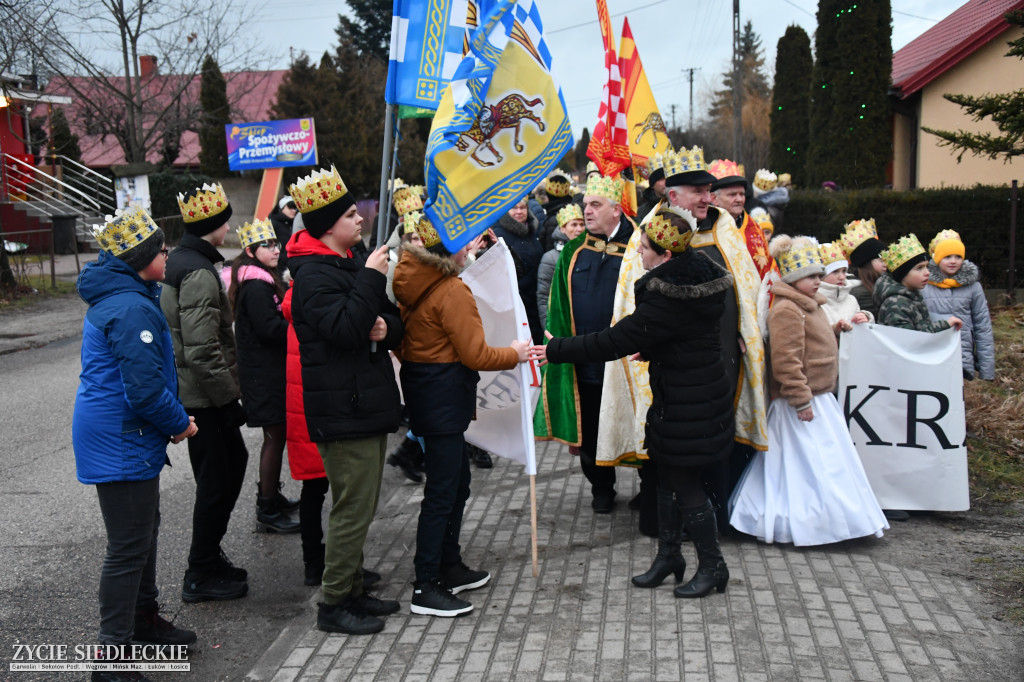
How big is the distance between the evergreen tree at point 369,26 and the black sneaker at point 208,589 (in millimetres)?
42467

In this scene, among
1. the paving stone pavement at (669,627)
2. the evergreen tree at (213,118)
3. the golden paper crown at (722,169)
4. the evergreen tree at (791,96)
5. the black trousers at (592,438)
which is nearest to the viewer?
the paving stone pavement at (669,627)

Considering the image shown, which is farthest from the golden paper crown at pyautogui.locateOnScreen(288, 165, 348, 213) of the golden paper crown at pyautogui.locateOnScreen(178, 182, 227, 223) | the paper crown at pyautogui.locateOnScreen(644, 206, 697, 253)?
Answer: the paper crown at pyautogui.locateOnScreen(644, 206, 697, 253)

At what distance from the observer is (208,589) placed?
4.95 m

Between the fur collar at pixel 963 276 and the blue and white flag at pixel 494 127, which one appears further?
the fur collar at pixel 963 276

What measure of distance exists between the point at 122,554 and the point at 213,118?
31996 mm

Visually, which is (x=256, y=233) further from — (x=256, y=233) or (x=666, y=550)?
(x=666, y=550)

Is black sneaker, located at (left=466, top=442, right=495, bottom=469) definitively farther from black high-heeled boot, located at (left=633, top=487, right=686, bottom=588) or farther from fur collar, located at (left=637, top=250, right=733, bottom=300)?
fur collar, located at (left=637, top=250, right=733, bottom=300)

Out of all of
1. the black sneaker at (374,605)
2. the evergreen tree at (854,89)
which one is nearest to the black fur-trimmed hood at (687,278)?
the black sneaker at (374,605)

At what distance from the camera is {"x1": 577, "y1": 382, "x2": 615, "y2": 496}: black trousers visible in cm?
615

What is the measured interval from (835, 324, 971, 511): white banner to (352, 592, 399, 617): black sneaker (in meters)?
3.21

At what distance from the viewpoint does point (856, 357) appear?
235 inches

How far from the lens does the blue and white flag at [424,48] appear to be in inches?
207

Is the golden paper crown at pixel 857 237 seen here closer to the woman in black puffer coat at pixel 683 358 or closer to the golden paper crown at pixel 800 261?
the golden paper crown at pixel 800 261

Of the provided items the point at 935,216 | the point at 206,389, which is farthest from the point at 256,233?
the point at 935,216
